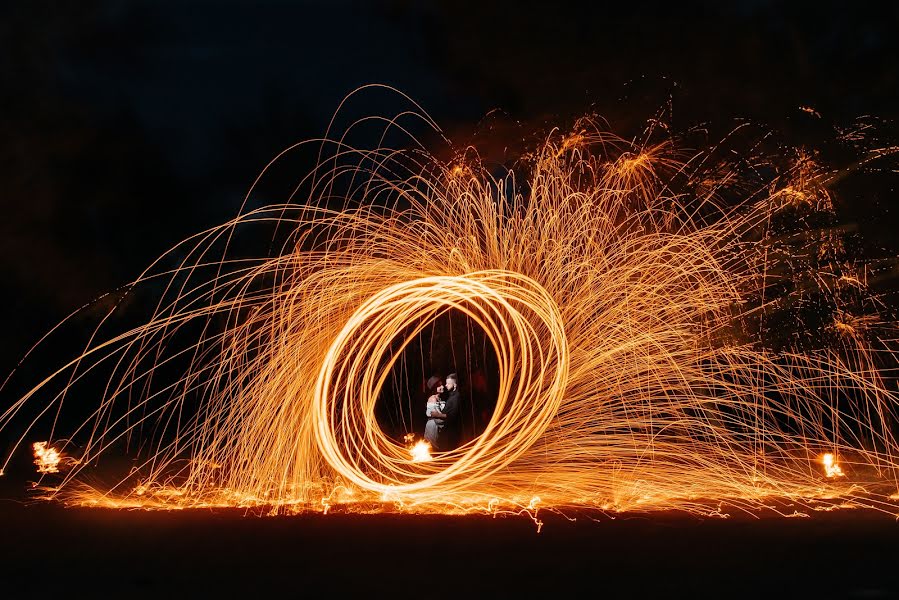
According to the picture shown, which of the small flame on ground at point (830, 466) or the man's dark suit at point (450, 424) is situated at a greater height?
the man's dark suit at point (450, 424)

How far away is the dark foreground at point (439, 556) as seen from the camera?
6355mm

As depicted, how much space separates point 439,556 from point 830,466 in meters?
6.09

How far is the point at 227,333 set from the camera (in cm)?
1047

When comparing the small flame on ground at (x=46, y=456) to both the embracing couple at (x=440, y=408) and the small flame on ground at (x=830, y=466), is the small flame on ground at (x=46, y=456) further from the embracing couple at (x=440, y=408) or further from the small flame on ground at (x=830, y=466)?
the small flame on ground at (x=830, y=466)

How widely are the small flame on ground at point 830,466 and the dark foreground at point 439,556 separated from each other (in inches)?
95.4

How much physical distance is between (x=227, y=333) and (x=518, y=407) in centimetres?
309

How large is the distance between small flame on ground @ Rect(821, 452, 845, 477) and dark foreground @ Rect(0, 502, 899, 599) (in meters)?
2.42

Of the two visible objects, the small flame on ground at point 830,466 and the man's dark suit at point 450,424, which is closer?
the small flame on ground at point 830,466

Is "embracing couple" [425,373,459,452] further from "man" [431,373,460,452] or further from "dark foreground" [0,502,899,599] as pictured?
"dark foreground" [0,502,899,599]

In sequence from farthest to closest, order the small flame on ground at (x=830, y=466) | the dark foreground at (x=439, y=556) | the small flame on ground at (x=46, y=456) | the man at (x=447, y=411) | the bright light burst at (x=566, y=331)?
the man at (x=447, y=411) < the small flame on ground at (x=46, y=456) < the small flame on ground at (x=830, y=466) < the bright light burst at (x=566, y=331) < the dark foreground at (x=439, y=556)

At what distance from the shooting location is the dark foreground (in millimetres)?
6355

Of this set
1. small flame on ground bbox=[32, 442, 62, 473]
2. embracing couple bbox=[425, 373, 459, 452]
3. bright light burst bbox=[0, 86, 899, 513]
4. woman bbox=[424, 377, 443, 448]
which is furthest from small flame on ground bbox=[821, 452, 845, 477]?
small flame on ground bbox=[32, 442, 62, 473]

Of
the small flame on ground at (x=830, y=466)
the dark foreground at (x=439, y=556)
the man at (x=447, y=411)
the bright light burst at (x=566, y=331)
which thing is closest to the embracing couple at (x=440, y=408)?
the man at (x=447, y=411)

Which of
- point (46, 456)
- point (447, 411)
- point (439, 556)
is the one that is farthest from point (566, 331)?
point (46, 456)
